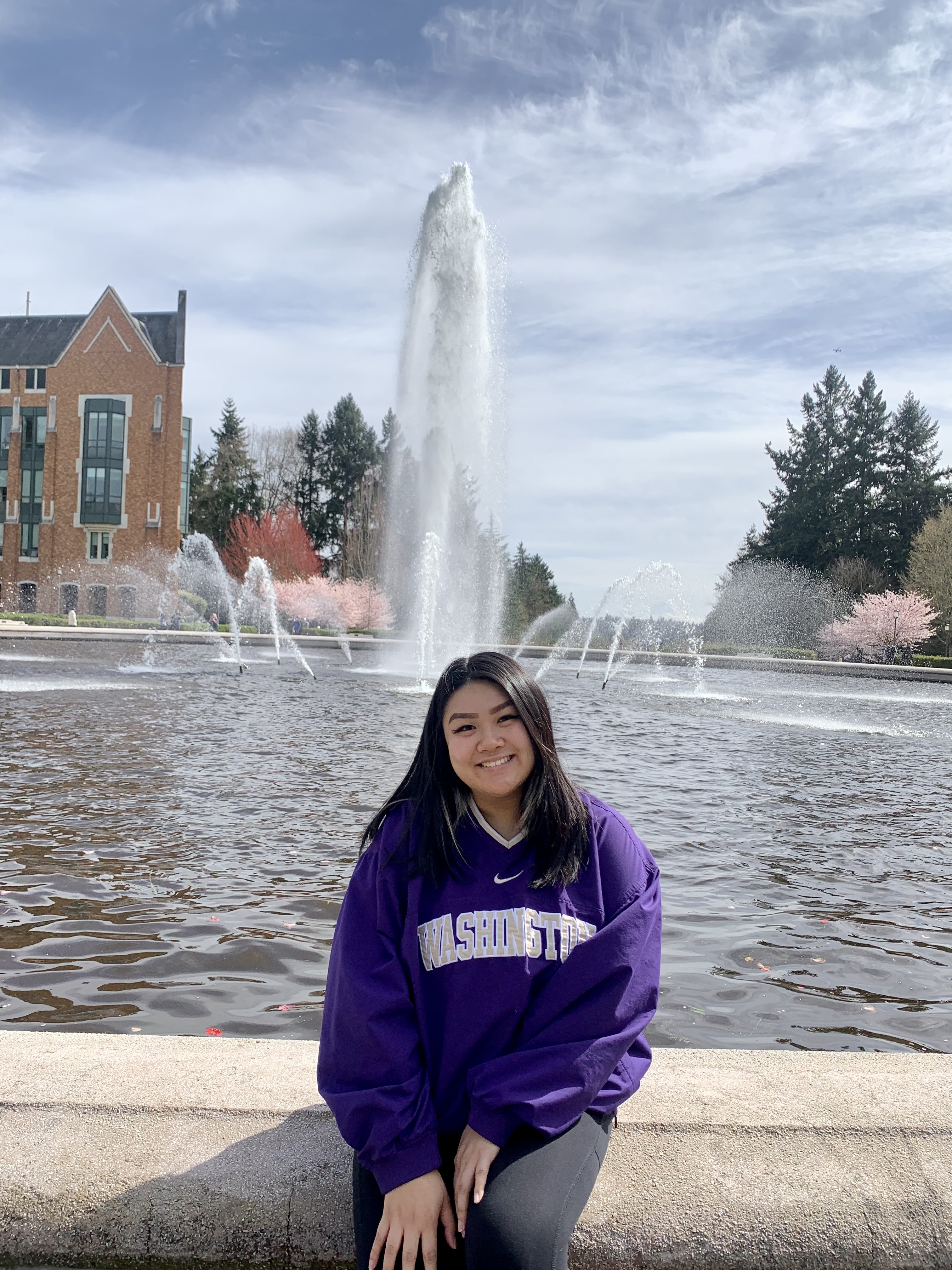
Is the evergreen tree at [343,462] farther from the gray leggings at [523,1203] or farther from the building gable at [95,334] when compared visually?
the gray leggings at [523,1203]

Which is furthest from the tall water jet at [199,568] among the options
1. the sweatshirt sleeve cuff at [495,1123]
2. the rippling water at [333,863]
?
the sweatshirt sleeve cuff at [495,1123]

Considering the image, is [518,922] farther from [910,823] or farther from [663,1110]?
[910,823]

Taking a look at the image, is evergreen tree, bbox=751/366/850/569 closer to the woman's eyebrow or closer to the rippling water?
the rippling water

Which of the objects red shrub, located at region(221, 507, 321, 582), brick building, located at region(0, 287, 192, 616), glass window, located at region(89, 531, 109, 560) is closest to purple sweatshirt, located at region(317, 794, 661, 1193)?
brick building, located at region(0, 287, 192, 616)

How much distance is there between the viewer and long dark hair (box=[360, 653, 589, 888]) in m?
2.33

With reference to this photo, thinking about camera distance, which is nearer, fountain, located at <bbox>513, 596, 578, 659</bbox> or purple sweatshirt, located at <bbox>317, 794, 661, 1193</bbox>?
purple sweatshirt, located at <bbox>317, 794, 661, 1193</bbox>

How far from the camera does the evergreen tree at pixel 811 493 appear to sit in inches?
2274

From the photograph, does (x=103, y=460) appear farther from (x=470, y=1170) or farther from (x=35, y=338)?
(x=470, y=1170)

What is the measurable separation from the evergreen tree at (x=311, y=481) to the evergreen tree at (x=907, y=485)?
1399 inches


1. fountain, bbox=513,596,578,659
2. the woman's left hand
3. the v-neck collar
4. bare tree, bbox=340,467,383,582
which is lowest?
the woman's left hand

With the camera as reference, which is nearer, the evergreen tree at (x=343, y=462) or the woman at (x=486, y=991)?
the woman at (x=486, y=991)

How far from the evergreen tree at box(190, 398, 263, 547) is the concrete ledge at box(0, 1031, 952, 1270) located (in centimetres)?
6363

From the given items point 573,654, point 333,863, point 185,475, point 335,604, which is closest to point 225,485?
point 185,475

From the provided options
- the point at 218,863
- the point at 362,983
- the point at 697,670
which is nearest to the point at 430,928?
the point at 362,983
